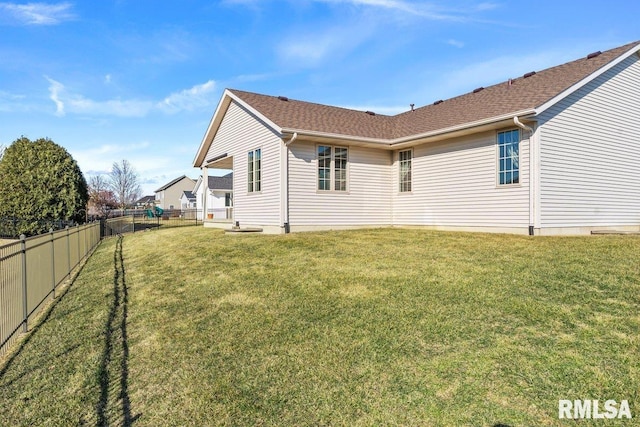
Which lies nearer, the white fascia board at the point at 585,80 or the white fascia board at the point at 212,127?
the white fascia board at the point at 585,80

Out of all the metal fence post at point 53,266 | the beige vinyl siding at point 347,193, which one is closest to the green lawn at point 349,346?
the metal fence post at point 53,266

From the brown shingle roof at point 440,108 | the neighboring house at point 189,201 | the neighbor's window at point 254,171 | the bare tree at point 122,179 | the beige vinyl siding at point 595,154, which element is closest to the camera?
A: the beige vinyl siding at point 595,154

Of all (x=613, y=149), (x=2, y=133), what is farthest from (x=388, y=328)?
(x=2, y=133)

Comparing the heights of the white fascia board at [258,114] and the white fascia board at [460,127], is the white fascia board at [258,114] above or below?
above

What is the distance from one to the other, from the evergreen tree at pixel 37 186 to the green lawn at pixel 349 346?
12.6 metres

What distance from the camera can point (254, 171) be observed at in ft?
47.6

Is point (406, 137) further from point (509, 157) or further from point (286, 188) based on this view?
point (286, 188)

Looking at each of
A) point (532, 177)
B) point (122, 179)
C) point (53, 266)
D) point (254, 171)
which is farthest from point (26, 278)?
point (122, 179)

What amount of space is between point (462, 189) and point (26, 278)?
11.4 metres

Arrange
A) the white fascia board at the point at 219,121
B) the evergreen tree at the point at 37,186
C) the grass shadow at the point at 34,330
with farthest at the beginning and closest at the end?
the evergreen tree at the point at 37,186 < the white fascia board at the point at 219,121 < the grass shadow at the point at 34,330

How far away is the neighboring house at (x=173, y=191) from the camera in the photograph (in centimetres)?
6781

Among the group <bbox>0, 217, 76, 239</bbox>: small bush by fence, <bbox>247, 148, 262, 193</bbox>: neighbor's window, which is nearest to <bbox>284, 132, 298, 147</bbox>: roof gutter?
<bbox>247, 148, 262, 193</bbox>: neighbor's window

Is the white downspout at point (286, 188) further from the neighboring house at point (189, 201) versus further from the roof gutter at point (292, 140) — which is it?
the neighboring house at point (189, 201)

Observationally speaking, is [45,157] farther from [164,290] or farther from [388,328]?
[388,328]
